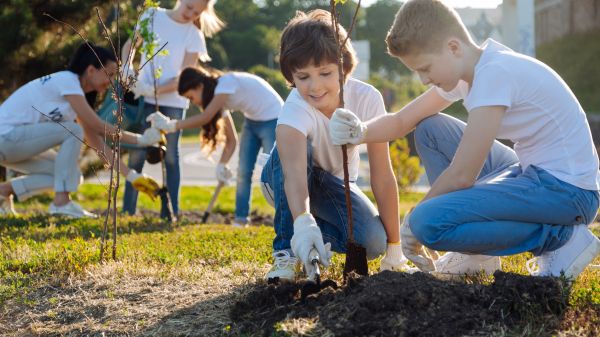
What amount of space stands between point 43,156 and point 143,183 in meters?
1.03

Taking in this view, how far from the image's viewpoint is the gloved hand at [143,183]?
614 cm

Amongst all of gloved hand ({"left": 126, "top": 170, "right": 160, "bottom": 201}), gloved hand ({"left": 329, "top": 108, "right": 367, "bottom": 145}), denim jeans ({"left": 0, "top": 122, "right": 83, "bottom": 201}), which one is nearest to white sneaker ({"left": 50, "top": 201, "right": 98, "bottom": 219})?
denim jeans ({"left": 0, "top": 122, "right": 83, "bottom": 201})

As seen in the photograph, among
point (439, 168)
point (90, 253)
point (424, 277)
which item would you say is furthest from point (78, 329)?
point (439, 168)

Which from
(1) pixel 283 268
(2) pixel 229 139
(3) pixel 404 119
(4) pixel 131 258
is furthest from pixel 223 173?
(1) pixel 283 268

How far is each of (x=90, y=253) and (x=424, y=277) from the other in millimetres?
1920

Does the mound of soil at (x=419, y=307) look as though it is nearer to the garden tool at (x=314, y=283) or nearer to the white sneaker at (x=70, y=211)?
the garden tool at (x=314, y=283)

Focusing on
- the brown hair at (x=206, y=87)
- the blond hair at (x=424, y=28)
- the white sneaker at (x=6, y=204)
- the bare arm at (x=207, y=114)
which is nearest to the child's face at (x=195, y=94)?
the brown hair at (x=206, y=87)

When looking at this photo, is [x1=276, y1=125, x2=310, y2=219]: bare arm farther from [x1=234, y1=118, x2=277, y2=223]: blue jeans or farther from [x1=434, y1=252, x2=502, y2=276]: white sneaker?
[x1=234, y1=118, x2=277, y2=223]: blue jeans

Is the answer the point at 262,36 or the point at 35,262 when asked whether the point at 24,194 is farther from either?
the point at 262,36

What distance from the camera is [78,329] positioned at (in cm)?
310

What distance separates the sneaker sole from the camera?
318 centimetres

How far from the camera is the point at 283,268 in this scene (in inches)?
132

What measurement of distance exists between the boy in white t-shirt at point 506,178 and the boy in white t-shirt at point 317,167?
1.02ft

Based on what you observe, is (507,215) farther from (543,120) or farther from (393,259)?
(393,259)
